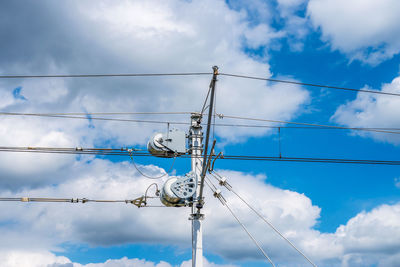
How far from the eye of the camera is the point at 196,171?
17828mm

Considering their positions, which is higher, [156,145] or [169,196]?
[156,145]

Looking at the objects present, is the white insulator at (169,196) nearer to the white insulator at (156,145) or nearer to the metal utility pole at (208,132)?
the metal utility pole at (208,132)

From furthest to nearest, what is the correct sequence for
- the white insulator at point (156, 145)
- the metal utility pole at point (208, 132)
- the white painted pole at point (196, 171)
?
the white insulator at point (156, 145), the white painted pole at point (196, 171), the metal utility pole at point (208, 132)

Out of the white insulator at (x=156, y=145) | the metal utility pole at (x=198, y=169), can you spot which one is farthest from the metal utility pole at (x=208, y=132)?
the white insulator at (x=156, y=145)

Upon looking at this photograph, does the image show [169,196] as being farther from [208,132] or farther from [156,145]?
[208,132]

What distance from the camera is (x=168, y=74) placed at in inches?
736

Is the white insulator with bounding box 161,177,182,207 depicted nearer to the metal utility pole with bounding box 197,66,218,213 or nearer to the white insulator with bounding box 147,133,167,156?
the metal utility pole with bounding box 197,66,218,213

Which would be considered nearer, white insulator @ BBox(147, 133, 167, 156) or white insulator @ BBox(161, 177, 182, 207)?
white insulator @ BBox(161, 177, 182, 207)

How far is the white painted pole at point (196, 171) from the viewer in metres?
16.7

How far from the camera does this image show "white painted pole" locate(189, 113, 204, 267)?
16.7 m

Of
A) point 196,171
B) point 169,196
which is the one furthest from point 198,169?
point 169,196

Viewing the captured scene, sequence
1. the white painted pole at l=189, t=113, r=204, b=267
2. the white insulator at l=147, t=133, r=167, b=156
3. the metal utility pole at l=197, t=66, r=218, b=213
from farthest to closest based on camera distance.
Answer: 1. the white insulator at l=147, t=133, r=167, b=156
2. the white painted pole at l=189, t=113, r=204, b=267
3. the metal utility pole at l=197, t=66, r=218, b=213

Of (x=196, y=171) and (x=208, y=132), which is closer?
(x=208, y=132)

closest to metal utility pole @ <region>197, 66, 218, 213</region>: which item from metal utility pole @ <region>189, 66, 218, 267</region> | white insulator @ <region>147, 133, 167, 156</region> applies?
metal utility pole @ <region>189, 66, 218, 267</region>
